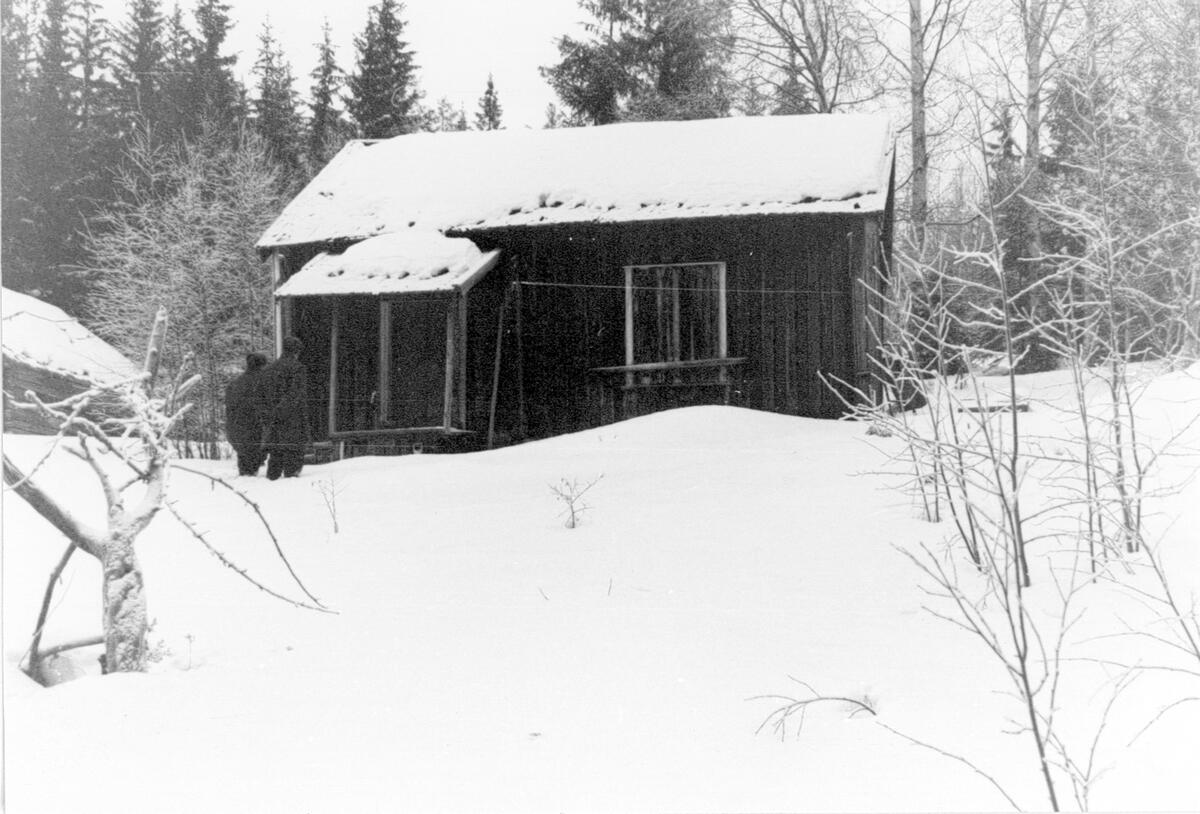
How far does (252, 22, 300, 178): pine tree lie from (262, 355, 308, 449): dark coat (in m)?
1.98

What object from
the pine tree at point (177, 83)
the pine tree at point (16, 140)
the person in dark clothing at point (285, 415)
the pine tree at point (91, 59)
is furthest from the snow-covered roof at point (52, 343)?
the person in dark clothing at point (285, 415)

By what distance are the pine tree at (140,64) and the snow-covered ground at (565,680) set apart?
2.25m

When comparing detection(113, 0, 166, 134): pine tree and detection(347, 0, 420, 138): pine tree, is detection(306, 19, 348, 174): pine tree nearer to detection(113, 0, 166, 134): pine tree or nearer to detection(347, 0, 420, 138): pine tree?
detection(347, 0, 420, 138): pine tree

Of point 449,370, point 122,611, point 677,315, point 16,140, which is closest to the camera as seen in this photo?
point 122,611

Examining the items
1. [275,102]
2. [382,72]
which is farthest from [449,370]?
[382,72]

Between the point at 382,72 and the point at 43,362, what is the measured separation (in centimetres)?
A: 293

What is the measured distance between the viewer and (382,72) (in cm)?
577

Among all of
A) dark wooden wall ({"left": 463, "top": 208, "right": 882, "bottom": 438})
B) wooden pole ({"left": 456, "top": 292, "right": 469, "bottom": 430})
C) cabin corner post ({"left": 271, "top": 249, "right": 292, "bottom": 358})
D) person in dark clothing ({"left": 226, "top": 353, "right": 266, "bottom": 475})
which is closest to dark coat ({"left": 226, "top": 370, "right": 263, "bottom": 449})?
person in dark clothing ({"left": 226, "top": 353, "right": 266, "bottom": 475})

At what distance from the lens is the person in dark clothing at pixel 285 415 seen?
7477 mm

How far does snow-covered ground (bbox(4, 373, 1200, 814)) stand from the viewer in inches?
111

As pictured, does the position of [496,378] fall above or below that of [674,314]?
below

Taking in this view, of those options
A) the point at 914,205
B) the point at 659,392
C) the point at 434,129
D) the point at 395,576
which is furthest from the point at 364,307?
the point at 914,205

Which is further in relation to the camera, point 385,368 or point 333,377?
point 385,368

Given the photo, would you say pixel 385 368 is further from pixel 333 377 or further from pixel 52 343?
pixel 52 343
